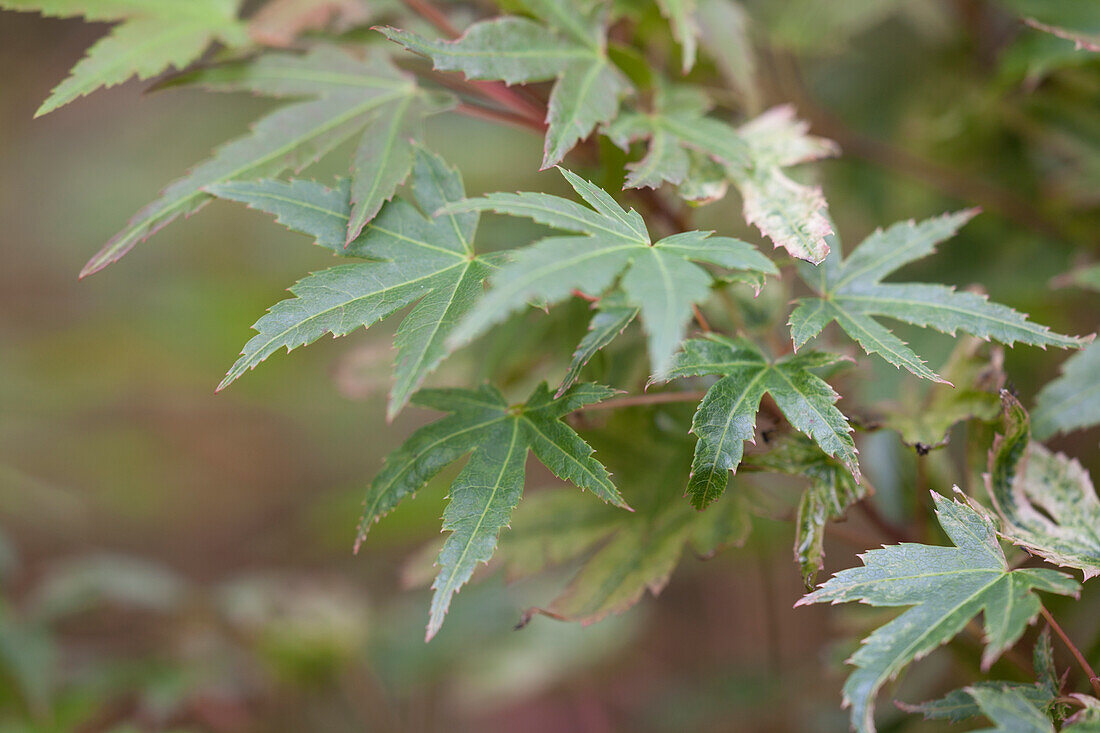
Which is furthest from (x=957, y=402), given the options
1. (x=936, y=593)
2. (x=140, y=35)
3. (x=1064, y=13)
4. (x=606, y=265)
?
(x=140, y=35)

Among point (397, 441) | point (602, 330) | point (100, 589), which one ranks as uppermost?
point (602, 330)

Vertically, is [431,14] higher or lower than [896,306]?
higher

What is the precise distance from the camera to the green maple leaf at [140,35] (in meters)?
0.63

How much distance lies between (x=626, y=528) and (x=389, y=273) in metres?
0.29

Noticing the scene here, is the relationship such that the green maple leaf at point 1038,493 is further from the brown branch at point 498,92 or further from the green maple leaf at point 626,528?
the brown branch at point 498,92

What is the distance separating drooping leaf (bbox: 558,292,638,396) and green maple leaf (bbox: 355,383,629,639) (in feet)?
0.06

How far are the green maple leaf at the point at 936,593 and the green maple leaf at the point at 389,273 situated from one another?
0.90 feet

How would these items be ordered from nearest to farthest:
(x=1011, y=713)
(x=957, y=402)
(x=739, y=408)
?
(x=1011, y=713) → (x=739, y=408) → (x=957, y=402)

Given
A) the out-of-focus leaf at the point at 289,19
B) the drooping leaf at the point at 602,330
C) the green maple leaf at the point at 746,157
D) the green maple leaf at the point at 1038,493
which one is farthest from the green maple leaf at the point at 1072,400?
the out-of-focus leaf at the point at 289,19

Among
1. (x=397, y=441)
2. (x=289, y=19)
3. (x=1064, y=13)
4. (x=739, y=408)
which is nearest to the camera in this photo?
(x=739, y=408)

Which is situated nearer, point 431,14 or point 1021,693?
point 1021,693

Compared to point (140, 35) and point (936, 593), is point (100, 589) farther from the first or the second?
point (936, 593)

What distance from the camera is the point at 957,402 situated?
64 cm

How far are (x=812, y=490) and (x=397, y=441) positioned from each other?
1686mm
